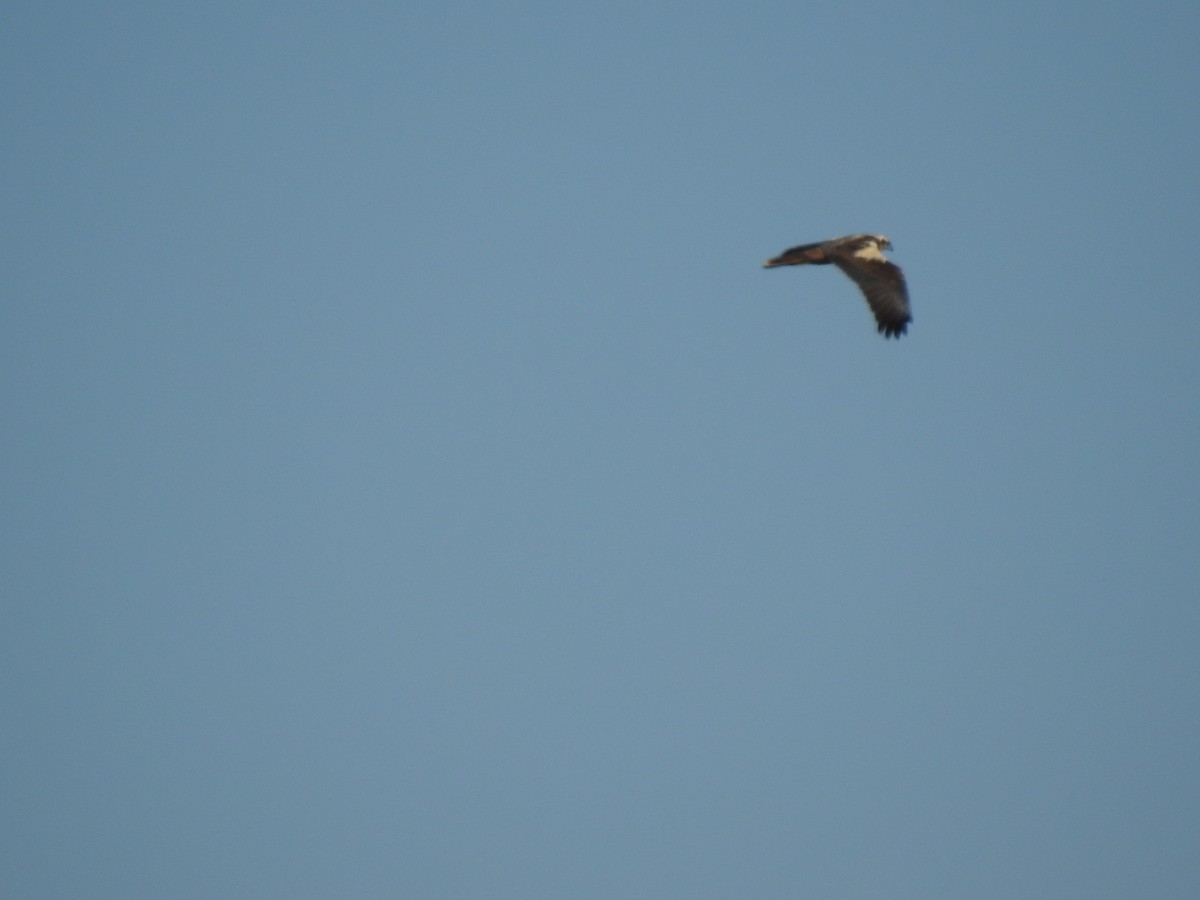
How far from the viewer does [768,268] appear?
1891 cm

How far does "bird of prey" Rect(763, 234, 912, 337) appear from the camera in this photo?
1902 centimetres

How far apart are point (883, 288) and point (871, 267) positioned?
534 mm

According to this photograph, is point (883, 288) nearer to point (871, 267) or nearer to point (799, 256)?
point (871, 267)

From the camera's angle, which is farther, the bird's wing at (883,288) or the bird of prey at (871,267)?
the bird's wing at (883,288)

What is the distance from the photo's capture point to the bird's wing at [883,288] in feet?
63.9

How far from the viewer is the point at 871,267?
1952cm

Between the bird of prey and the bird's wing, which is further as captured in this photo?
the bird's wing

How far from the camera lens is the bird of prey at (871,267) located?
19016 mm

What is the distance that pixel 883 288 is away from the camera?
19.9 meters

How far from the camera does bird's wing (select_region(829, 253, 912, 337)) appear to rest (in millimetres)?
19469

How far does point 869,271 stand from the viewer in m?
19.6

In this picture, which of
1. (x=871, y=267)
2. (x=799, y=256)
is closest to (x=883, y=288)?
(x=871, y=267)

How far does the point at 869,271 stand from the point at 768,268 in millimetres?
1843
